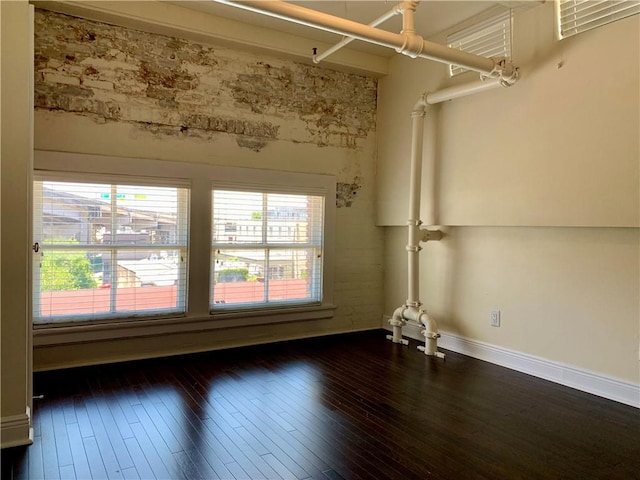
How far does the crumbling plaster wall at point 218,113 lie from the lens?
148 inches

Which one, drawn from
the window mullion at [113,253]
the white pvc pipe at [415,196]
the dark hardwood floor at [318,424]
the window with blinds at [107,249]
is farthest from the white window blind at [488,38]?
the window mullion at [113,253]

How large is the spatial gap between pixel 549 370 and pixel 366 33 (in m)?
2.98

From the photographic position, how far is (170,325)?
164 inches

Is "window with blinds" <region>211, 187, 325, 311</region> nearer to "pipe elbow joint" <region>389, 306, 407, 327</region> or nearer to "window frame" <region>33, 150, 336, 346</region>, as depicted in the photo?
"window frame" <region>33, 150, 336, 346</region>

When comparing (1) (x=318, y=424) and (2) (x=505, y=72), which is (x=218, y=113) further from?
(1) (x=318, y=424)

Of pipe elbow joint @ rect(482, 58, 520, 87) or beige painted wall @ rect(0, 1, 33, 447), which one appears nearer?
beige painted wall @ rect(0, 1, 33, 447)

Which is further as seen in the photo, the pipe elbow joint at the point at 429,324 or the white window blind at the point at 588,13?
the pipe elbow joint at the point at 429,324

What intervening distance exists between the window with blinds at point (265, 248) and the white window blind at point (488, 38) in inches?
80.2

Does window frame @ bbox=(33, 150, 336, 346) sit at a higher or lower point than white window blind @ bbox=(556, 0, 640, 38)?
lower

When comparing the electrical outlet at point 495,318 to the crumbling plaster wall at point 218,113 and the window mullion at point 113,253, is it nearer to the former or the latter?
the crumbling plaster wall at point 218,113

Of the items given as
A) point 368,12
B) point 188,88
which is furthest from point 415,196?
point 188,88

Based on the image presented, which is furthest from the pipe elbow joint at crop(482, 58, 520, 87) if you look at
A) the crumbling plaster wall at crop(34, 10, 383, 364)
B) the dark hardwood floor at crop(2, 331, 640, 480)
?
the dark hardwood floor at crop(2, 331, 640, 480)

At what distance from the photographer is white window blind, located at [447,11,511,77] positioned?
12.7 feet

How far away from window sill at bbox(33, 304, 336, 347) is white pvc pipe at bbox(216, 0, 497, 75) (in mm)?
2690
